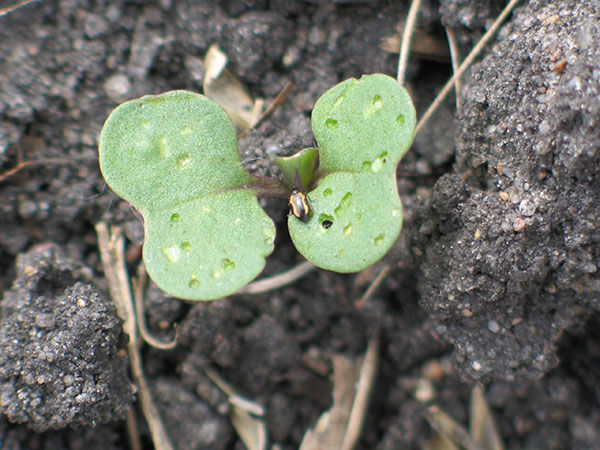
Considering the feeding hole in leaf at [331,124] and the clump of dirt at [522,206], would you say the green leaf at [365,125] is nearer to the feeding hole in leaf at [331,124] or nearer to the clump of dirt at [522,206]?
the feeding hole in leaf at [331,124]

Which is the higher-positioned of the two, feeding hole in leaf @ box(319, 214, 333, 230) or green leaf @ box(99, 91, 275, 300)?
feeding hole in leaf @ box(319, 214, 333, 230)

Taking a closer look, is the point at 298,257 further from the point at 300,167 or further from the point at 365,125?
the point at 365,125

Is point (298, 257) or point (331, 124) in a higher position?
point (331, 124)

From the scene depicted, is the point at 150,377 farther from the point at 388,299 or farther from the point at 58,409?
the point at 388,299

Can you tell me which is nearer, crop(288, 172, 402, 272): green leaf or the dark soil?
crop(288, 172, 402, 272): green leaf

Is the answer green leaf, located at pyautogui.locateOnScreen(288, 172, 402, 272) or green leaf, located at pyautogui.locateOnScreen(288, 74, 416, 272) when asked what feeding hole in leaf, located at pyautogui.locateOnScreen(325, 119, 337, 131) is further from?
green leaf, located at pyautogui.locateOnScreen(288, 172, 402, 272)

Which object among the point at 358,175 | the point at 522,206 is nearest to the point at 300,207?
the point at 358,175

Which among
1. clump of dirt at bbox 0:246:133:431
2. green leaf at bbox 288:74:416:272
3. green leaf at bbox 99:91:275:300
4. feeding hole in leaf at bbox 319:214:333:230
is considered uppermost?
green leaf at bbox 288:74:416:272

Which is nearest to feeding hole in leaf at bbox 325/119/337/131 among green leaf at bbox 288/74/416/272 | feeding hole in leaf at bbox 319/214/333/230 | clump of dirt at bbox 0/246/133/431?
green leaf at bbox 288/74/416/272

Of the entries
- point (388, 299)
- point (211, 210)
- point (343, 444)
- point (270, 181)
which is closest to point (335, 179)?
point (270, 181)
